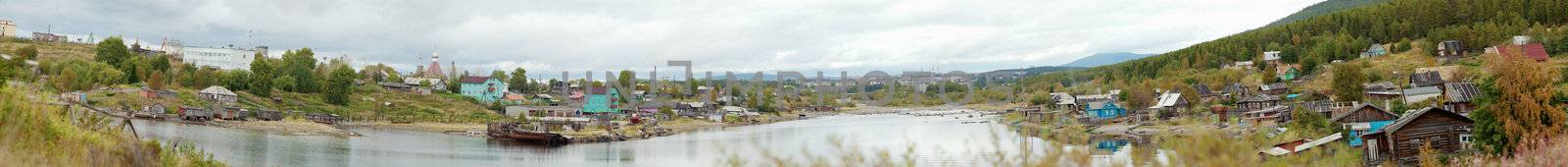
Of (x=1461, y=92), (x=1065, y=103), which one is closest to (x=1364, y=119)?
(x=1461, y=92)

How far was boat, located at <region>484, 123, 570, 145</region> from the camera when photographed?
49.6 meters

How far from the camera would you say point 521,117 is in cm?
6800

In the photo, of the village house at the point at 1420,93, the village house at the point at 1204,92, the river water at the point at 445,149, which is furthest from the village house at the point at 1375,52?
the river water at the point at 445,149

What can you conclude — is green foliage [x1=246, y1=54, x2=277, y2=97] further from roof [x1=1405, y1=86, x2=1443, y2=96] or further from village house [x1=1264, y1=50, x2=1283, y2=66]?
village house [x1=1264, y1=50, x2=1283, y2=66]

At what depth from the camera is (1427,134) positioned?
888 inches

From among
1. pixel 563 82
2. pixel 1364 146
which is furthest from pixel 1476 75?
pixel 563 82

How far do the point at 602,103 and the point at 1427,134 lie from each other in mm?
61769

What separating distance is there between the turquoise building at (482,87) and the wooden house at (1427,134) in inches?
2925

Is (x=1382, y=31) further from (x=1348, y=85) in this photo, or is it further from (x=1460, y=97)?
(x=1460, y=97)

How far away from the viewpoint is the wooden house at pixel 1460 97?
93.7 ft

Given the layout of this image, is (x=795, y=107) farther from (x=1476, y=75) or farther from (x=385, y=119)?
(x=1476, y=75)

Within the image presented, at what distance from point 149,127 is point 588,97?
121ft

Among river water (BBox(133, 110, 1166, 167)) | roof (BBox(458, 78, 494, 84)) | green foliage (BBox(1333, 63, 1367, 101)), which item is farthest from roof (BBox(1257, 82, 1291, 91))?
roof (BBox(458, 78, 494, 84))

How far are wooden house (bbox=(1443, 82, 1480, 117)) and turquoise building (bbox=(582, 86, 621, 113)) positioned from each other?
56.0 metres
